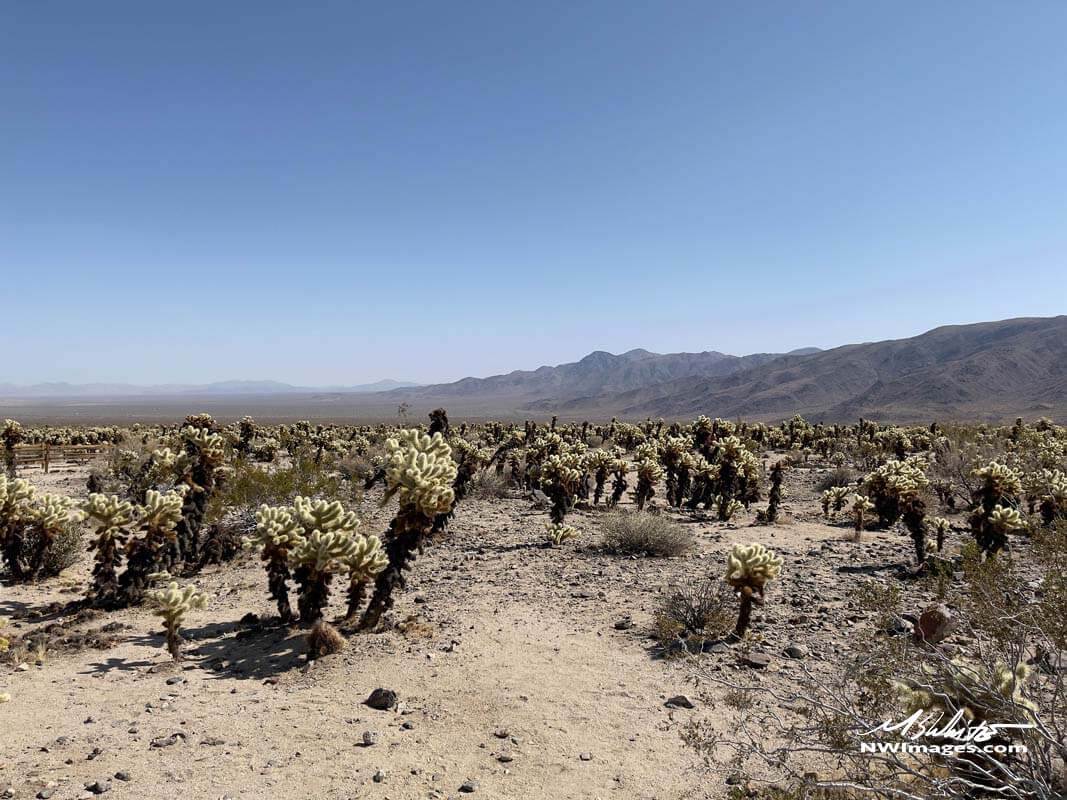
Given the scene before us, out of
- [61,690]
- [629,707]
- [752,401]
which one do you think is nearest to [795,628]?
[629,707]

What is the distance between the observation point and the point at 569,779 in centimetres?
473

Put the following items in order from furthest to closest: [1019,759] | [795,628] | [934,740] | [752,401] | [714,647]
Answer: [752,401]
[795,628]
[714,647]
[934,740]
[1019,759]

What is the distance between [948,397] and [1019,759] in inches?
3734

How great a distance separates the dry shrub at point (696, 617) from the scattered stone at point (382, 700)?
3.35 m

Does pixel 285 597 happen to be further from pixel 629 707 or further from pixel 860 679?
pixel 860 679

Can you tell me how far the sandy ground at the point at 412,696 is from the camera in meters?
4.61

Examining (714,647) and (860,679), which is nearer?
(860,679)

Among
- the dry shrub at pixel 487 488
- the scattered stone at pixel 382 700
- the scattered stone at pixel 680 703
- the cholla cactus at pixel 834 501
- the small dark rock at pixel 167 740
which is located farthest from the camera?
the dry shrub at pixel 487 488

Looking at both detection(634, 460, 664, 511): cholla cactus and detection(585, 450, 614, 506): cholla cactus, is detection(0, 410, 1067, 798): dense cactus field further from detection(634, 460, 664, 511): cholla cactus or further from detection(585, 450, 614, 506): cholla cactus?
detection(585, 450, 614, 506): cholla cactus

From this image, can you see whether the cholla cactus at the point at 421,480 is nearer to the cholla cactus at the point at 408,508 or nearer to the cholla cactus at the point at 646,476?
the cholla cactus at the point at 408,508

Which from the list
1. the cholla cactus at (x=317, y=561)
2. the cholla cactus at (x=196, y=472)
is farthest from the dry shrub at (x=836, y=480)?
the cholla cactus at (x=196, y=472)

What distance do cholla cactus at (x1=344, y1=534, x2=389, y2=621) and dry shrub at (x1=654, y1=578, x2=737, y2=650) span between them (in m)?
3.64
